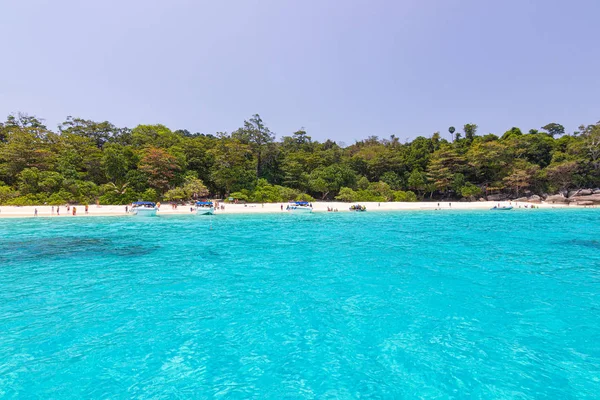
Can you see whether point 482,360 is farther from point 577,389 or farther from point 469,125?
point 469,125

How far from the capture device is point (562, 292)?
12078mm

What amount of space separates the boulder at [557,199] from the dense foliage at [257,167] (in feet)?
7.90

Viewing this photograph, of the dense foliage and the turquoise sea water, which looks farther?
the dense foliage

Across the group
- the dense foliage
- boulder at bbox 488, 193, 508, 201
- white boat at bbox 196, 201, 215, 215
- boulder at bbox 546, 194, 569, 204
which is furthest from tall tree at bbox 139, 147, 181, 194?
boulder at bbox 546, 194, 569, 204

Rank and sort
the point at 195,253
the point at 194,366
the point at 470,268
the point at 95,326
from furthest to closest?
the point at 195,253 → the point at 470,268 → the point at 95,326 → the point at 194,366

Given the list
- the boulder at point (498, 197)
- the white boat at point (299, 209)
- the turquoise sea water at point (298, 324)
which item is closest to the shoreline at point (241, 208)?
the white boat at point (299, 209)

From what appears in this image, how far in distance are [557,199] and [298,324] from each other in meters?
74.9

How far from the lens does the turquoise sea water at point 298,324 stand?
6.47m

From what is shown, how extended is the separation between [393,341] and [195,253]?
14.5 meters

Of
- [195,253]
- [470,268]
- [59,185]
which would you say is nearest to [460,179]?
[470,268]

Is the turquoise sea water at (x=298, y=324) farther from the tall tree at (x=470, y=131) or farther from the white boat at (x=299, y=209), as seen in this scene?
the tall tree at (x=470, y=131)

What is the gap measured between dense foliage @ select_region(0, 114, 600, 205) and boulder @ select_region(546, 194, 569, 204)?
2.41 m

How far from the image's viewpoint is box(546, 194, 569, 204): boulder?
59.5 metres

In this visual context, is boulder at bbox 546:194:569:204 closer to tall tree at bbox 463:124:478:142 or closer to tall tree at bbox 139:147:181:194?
tall tree at bbox 463:124:478:142
